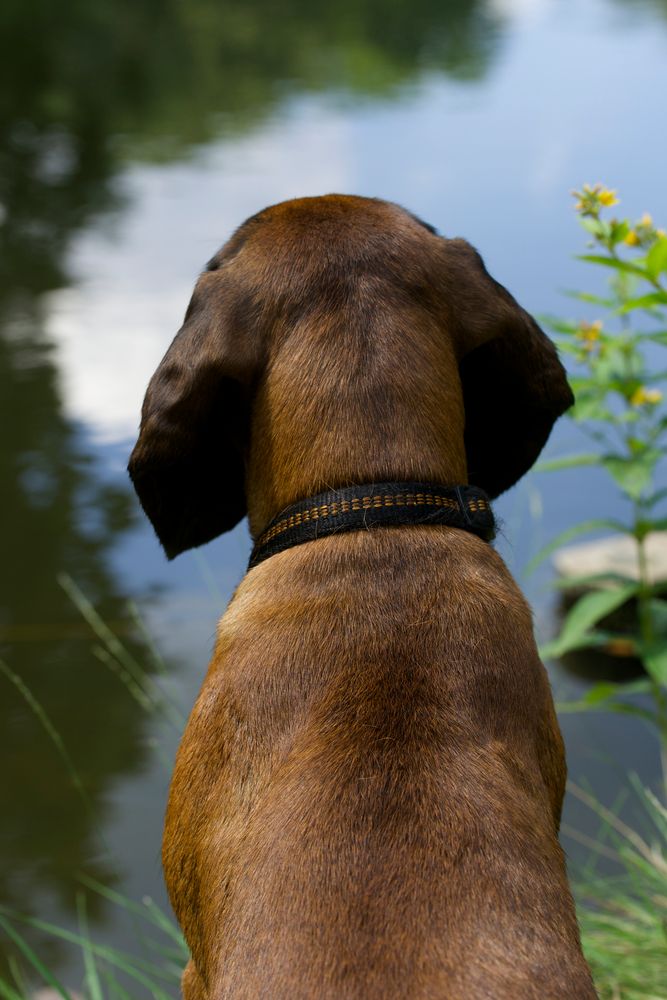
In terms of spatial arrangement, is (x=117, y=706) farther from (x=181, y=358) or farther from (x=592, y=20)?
(x=592, y=20)

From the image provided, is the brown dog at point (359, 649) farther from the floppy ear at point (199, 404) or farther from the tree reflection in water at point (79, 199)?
the tree reflection in water at point (79, 199)

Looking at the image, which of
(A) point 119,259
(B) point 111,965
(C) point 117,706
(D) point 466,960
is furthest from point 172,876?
(A) point 119,259

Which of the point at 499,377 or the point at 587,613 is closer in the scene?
the point at 499,377

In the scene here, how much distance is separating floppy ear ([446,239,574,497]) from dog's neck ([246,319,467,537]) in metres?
0.14

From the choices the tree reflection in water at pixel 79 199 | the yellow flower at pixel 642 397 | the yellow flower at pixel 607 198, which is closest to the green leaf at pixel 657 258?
the yellow flower at pixel 607 198

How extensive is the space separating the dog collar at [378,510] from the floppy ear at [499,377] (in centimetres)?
34

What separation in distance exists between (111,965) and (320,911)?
8.74ft

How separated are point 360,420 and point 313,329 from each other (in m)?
0.18

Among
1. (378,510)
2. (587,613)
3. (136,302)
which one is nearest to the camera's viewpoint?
(378,510)

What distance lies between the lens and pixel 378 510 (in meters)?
2.07

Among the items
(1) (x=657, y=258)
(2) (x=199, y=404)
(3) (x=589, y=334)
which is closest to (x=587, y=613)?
(3) (x=589, y=334)

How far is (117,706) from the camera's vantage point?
4945mm

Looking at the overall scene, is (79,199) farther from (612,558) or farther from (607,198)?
(607,198)

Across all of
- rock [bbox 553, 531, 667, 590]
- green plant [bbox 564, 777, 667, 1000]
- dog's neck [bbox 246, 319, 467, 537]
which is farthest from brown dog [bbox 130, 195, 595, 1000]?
rock [bbox 553, 531, 667, 590]
